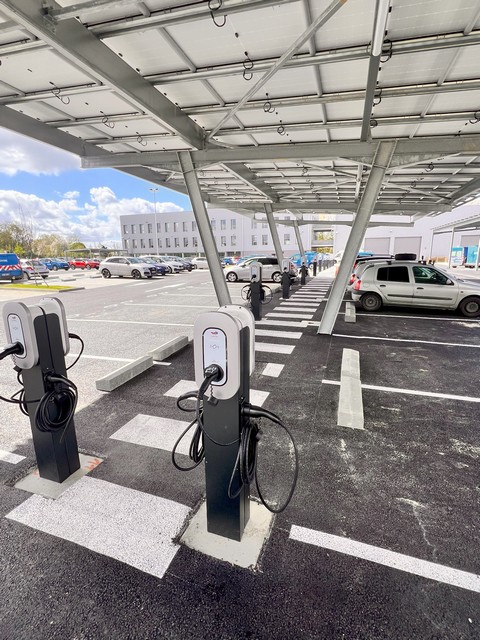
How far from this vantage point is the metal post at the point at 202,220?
8398mm

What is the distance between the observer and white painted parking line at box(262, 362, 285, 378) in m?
5.70

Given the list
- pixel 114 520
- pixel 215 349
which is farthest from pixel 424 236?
pixel 114 520

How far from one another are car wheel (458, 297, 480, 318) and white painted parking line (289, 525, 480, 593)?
32.1ft

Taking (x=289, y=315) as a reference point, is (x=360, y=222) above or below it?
above

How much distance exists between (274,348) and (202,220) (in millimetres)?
4221

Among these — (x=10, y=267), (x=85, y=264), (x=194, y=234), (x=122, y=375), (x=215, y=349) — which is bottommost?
(x=122, y=375)

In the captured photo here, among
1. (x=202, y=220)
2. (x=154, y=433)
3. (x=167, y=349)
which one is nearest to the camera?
(x=154, y=433)

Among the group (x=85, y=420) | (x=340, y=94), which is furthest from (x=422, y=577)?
(x=340, y=94)

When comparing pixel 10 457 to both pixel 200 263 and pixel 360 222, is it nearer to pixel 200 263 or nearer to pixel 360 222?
pixel 360 222

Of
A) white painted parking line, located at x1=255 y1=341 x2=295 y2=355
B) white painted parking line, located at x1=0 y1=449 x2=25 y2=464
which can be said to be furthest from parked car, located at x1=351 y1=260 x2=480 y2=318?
white painted parking line, located at x1=0 y1=449 x2=25 y2=464

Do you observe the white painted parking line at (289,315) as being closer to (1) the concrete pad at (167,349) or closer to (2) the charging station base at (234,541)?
(1) the concrete pad at (167,349)

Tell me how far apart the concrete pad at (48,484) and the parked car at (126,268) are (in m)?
21.9

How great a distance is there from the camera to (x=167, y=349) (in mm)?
6531

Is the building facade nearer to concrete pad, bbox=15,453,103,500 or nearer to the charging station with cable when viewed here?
concrete pad, bbox=15,453,103,500
